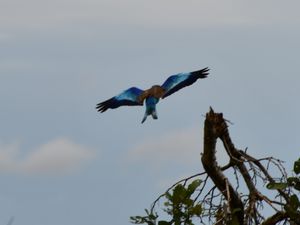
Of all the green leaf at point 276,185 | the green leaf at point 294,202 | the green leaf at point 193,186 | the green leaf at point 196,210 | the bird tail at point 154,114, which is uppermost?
the bird tail at point 154,114

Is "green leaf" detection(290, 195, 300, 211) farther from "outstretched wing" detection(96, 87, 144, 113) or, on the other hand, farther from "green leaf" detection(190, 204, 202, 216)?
"outstretched wing" detection(96, 87, 144, 113)

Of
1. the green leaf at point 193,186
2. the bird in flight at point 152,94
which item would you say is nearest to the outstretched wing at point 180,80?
the bird in flight at point 152,94

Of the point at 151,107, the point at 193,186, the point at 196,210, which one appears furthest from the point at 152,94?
the point at 196,210

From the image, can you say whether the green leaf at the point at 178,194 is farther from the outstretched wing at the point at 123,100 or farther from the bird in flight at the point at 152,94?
the outstretched wing at the point at 123,100

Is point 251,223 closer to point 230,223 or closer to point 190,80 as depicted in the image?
point 230,223

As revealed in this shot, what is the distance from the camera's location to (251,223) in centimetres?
741

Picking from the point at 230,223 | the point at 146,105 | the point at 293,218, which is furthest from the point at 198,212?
the point at 146,105

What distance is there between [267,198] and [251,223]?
0.31 meters

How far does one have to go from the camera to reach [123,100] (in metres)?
8.29

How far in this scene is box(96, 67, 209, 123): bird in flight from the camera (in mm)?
8016

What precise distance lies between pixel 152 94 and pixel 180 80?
409 mm

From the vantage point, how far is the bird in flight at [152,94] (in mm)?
8016

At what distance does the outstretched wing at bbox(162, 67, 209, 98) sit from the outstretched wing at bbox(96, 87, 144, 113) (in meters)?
0.24

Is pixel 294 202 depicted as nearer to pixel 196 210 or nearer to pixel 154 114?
pixel 196 210
